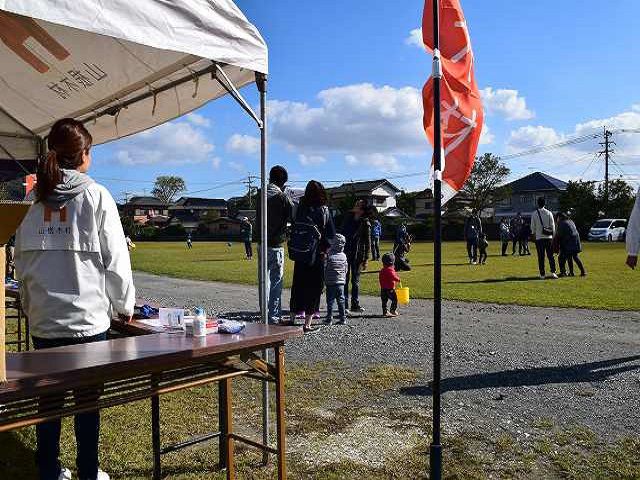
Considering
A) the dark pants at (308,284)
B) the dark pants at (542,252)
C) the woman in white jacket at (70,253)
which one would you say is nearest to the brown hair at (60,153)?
the woman in white jacket at (70,253)

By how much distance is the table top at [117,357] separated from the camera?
7.41 feet

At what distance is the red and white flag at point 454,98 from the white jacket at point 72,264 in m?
1.87

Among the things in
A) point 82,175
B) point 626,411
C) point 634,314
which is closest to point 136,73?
point 82,175

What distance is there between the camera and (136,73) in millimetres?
4766

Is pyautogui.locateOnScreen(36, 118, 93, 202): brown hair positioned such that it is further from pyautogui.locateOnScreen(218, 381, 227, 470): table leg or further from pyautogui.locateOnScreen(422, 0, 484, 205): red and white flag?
pyautogui.locateOnScreen(422, 0, 484, 205): red and white flag

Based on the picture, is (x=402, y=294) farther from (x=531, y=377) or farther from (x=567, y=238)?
(x=567, y=238)

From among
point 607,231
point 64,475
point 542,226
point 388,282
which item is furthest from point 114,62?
point 607,231

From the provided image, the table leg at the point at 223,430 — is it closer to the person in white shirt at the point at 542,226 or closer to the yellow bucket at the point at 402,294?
the yellow bucket at the point at 402,294

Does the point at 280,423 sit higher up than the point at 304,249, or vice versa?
the point at 304,249

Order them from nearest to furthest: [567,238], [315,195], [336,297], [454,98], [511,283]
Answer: [454,98], [315,195], [336,297], [511,283], [567,238]

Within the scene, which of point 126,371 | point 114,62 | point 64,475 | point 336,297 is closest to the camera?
point 126,371

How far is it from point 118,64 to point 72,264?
248 centimetres

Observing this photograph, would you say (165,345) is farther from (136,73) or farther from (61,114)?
(61,114)

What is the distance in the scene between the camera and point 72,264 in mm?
2799
